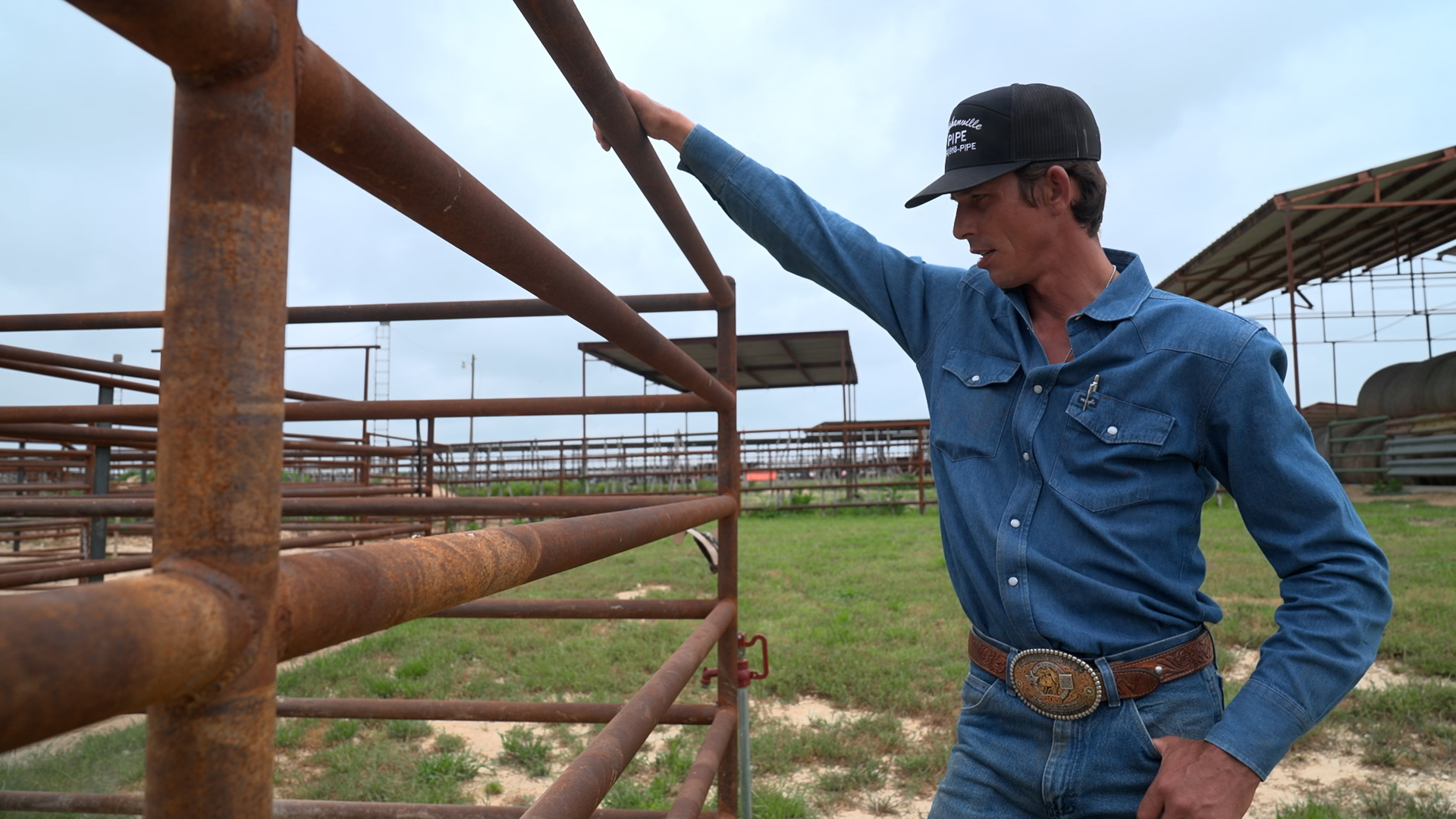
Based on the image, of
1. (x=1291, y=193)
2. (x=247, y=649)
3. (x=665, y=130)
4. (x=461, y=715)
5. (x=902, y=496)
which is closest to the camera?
(x=247, y=649)

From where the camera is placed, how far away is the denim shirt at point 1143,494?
1346 mm

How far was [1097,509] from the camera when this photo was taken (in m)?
1.49

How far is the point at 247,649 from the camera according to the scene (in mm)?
417

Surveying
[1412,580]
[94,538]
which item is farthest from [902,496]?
[94,538]

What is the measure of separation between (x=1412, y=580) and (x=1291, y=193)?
8044 millimetres

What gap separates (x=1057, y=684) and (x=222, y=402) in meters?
1.37

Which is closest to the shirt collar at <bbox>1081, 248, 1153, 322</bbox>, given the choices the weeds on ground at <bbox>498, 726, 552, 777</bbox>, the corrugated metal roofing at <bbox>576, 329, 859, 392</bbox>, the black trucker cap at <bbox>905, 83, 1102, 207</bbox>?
the black trucker cap at <bbox>905, 83, 1102, 207</bbox>

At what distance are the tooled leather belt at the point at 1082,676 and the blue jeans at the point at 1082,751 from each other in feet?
0.04

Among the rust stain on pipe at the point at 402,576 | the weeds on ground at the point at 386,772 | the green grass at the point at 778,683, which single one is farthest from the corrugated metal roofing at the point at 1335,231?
the rust stain on pipe at the point at 402,576

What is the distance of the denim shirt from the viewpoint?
135cm

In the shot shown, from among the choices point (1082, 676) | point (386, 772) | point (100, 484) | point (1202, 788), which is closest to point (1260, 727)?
point (1202, 788)

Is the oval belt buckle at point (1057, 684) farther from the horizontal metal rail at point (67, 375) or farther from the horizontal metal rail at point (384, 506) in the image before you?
the horizontal metal rail at point (67, 375)

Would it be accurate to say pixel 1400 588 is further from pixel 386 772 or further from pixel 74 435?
pixel 74 435

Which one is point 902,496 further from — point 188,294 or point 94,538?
point 188,294
